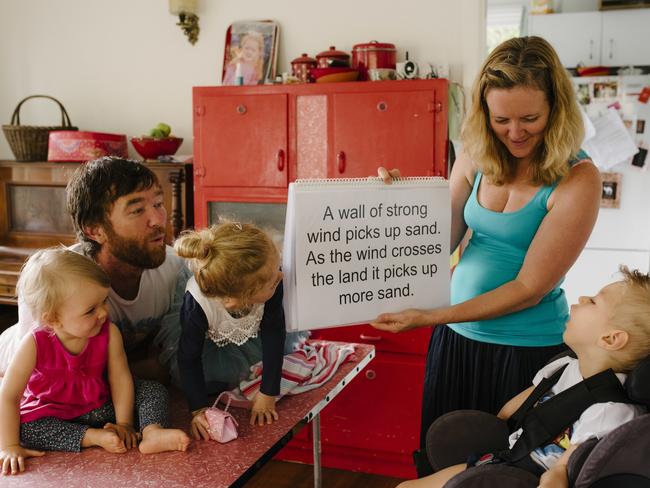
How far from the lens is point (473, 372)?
1771 mm

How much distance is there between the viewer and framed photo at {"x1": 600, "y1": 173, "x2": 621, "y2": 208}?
4.55m

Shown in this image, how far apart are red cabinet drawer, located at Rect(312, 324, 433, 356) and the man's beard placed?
4.36 ft

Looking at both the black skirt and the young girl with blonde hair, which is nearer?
the young girl with blonde hair

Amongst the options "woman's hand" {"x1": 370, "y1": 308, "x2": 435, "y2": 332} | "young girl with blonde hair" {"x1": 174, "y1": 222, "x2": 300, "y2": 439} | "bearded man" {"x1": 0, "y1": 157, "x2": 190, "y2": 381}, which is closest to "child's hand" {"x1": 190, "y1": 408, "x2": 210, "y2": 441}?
"young girl with blonde hair" {"x1": 174, "y1": 222, "x2": 300, "y2": 439}

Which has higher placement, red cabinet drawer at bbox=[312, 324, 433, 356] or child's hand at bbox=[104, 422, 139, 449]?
child's hand at bbox=[104, 422, 139, 449]

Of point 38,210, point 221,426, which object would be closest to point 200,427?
point 221,426

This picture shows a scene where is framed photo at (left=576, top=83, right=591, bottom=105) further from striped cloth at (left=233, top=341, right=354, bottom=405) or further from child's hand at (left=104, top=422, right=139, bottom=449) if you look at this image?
child's hand at (left=104, top=422, right=139, bottom=449)

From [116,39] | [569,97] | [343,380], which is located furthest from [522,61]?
[116,39]

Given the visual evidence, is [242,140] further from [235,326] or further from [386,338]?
[235,326]

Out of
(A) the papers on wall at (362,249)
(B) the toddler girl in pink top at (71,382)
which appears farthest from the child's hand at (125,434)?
(A) the papers on wall at (362,249)

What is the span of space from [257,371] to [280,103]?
164cm

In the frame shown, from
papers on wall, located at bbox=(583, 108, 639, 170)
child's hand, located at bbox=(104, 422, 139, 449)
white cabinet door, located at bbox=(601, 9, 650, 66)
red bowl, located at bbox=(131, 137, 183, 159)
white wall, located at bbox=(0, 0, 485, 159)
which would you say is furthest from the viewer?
white cabinet door, located at bbox=(601, 9, 650, 66)

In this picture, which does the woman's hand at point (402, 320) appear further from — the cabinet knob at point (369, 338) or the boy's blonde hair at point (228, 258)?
the cabinet knob at point (369, 338)

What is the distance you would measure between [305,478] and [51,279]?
197 cm
